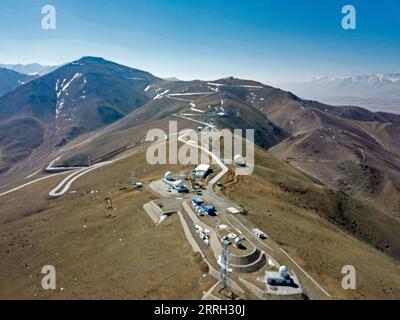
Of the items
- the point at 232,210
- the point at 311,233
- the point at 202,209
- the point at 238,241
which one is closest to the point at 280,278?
the point at 238,241

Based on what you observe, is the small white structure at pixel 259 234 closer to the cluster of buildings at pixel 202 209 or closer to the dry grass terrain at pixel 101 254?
the cluster of buildings at pixel 202 209

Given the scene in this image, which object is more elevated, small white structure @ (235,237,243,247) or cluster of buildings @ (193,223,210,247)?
small white structure @ (235,237,243,247)

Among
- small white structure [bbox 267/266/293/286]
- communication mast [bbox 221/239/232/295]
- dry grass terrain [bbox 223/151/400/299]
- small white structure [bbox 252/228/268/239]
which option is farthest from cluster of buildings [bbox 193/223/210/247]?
small white structure [bbox 267/266/293/286]

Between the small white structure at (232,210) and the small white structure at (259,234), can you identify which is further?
the small white structure at (232,210)

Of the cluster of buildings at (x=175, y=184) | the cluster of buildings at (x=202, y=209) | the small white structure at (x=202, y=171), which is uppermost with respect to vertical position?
the small white structure at (x=202, y=171)

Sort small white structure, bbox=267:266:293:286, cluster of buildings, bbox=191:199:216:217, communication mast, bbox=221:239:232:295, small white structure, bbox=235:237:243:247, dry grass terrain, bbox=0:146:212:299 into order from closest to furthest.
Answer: communication mast, bbox=221:239:232:295 → small white structure, bbox=267:266:293:286 → dry grass terrain, bbox=0:146:212:299 → small white structure, bbox=235:237:243:247 → cluster of buildings, bbox=191:199:216:217

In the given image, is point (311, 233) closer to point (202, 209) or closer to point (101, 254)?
point (202, 209)

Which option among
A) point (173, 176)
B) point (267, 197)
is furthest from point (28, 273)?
point (267, 197)

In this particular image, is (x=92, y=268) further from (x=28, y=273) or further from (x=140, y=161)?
(x=140, y=161)

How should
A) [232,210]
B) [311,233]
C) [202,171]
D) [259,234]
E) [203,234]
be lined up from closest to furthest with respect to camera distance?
[203,234]
[259,234]
[232,210]
[311,233]
[202,171]

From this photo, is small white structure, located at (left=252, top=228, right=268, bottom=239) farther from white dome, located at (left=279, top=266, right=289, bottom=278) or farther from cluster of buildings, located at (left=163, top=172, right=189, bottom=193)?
cluster of buildings, located at (left=163, top=172, right=189, bottom=193)

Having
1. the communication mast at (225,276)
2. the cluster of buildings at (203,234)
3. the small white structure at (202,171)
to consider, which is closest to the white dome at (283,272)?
the communication mast at (225,276)
